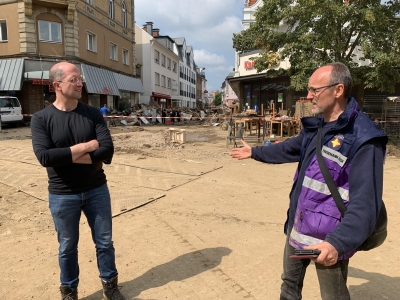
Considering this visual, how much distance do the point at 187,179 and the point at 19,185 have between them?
10.7ft

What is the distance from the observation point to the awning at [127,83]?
2670 cm

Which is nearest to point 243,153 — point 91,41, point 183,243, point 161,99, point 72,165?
point 72,165

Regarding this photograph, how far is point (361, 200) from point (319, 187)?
0.83 feet

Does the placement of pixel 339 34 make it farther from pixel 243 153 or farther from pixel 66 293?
pixel 66 293

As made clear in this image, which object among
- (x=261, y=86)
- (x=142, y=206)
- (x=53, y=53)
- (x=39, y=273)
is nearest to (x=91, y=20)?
(x=53, y=53)

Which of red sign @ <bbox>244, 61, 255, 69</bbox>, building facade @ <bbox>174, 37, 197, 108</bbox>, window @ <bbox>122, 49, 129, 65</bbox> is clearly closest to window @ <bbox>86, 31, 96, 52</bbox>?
window @ <bbox>122, 49, 129, 65</bbox>

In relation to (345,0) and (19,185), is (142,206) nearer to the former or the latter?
(19,185)

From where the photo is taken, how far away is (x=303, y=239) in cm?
193

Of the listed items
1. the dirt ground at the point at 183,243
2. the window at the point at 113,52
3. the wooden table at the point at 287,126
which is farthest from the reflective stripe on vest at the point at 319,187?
the window at the point at 113,52

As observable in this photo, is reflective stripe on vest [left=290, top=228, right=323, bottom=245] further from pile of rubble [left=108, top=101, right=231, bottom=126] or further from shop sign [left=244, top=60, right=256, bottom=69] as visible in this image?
shop sign [left=244, top=60, right=256, bottom=69]

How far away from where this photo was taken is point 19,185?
6035mm

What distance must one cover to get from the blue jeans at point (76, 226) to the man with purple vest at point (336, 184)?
146 centimetres

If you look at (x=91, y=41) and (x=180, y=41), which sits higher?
(x=180, y=41)

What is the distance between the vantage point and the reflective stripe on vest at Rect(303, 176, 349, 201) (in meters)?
1.71
